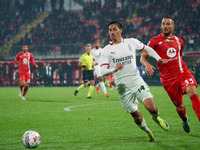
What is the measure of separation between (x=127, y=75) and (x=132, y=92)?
0.31 m

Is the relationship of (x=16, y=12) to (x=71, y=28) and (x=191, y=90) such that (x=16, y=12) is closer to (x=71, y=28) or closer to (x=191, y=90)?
(x=71, y=28)

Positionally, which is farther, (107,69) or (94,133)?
(94,133)

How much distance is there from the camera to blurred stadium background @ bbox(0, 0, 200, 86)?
99.6ft

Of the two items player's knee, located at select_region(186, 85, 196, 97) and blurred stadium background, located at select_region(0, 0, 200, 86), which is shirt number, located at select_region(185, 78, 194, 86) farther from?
blurred stadium background, located at select_region(0, 0, 200, 86)

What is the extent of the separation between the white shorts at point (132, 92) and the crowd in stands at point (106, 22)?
22.3m

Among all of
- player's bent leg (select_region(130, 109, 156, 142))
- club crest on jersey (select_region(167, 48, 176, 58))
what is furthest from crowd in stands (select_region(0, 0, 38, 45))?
player's bent leg (select_region(130, 109, 156, 142))

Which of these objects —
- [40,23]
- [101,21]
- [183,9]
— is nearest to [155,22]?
[183,9]

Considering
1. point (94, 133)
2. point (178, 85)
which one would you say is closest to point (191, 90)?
point (178, 85)

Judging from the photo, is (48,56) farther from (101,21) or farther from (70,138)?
(70,138)

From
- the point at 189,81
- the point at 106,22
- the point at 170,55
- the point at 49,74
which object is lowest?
the point at 49,74

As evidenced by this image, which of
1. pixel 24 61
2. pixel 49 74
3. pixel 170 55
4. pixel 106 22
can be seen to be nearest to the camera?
pixel 170 55

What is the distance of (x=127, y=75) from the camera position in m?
5.91

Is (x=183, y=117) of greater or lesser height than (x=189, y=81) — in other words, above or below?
below

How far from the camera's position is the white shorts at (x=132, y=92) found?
5754mm
